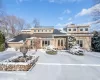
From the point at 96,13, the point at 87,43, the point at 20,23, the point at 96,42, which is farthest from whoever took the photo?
the point at 20,23

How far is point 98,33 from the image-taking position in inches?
1128

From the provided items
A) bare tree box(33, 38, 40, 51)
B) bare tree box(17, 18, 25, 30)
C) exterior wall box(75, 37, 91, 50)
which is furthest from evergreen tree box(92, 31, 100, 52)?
bare tree box(17, 18, 25, 30)

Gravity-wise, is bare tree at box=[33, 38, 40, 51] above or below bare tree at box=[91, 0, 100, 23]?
below

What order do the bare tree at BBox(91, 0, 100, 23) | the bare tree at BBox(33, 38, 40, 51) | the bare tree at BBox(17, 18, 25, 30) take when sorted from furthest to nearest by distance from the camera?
the bare tree at BBox(17, 18, 25, 30)
the bare tree at BBox(91, 0, 100, 23)
the bare tree at BBox(33, 38, 40, 51)

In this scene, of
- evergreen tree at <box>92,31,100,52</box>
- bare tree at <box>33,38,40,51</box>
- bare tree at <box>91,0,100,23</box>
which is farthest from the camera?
bare tree at <box>91,0,100,23</box>

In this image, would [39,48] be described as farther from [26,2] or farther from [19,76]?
[19,76]

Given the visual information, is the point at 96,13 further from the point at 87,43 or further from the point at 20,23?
the point at 20,23

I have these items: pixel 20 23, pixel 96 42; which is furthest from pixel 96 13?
pixel 20 23

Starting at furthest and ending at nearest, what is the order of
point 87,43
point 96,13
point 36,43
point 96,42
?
point 96,13
point 36,43
point 87,43
point 96,42

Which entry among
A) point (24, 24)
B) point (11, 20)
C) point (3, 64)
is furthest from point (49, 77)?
point (24, 24)

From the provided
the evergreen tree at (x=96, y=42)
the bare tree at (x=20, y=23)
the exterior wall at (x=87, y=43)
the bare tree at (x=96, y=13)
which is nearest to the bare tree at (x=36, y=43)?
the exterior wall at (x=87, y=43)

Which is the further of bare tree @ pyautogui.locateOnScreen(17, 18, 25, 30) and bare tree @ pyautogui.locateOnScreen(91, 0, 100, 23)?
bare tree @ pyautogui.locateOnScreen(17, 18, 25, 30)

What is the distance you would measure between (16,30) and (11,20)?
176 inches

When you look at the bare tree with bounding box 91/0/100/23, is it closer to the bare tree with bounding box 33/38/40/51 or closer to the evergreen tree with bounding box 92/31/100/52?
the evergreen tree with bounding box 92/31/100/52
